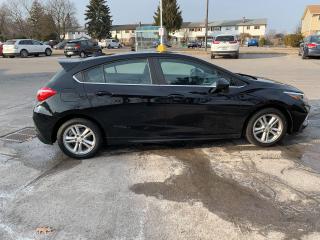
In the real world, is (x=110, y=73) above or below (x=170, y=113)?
above

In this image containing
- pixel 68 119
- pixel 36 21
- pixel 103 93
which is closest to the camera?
pixel 103 93

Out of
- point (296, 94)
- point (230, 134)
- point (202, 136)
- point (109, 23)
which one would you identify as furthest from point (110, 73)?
point (109, 23)

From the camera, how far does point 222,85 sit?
529cm

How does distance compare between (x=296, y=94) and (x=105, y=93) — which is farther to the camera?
(x=296, y=94)

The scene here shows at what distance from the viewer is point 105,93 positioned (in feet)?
17.2

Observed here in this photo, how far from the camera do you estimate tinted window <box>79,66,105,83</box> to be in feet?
17.4

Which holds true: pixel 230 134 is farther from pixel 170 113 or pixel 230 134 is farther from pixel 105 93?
pixel 105 93

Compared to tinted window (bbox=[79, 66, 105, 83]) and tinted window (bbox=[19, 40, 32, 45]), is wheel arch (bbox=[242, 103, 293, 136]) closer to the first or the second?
tinted window (bbox=[79, 66, 105, 83])

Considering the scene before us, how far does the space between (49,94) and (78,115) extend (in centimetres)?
53

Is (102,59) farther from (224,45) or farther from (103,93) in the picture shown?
(224,45)

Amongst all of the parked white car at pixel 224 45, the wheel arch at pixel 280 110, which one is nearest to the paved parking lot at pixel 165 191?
the wheel arch at pixel 280 110

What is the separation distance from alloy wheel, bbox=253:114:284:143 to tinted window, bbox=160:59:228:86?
3.15 ft

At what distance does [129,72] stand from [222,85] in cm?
142

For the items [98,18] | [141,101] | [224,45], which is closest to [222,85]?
[141,101]
